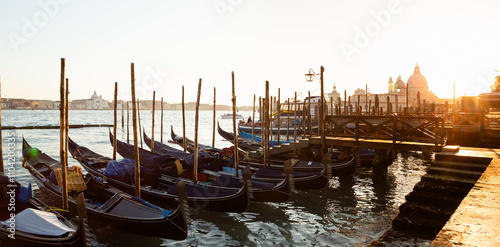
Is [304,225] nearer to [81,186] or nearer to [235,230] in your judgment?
[235,230]

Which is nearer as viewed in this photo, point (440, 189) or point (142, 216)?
point (440, 189)

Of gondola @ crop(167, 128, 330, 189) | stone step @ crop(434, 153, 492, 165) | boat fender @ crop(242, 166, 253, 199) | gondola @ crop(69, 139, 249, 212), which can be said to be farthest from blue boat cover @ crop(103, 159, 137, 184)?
stone step @ crop(434, 153, 492, 165)

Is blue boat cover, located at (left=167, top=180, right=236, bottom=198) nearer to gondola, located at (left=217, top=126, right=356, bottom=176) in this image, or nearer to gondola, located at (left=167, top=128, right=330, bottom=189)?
gondola, located at (left=167, top=128, right=330, bottom=189)

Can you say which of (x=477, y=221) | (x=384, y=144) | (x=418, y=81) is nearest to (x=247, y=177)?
(x=384, y=144)

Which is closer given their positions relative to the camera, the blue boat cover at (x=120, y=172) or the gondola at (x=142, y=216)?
the gondola at (x=142, y=216)

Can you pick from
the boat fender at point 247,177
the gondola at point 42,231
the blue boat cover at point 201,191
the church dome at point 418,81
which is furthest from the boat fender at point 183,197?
the church dome at point 418,81

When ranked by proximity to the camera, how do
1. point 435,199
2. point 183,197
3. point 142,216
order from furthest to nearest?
point 142,216, point 183,197, point 435,199

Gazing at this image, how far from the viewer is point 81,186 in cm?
830

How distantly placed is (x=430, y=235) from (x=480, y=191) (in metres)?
1.03

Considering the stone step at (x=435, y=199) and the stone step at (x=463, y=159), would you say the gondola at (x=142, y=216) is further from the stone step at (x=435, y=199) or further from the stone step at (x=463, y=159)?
the stone step at (x=463, y=159)

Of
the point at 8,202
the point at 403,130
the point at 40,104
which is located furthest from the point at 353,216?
the point at 40,104

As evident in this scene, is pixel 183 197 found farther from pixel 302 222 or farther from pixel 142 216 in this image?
pixel 302 222

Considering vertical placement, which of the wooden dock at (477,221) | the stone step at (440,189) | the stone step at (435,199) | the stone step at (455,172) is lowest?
the stone step at (435,199)

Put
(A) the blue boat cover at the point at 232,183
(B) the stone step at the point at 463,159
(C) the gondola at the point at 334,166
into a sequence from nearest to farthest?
(B) the stone step at the point at 463,159
(A) the blue boat cover at the point at 232,183
(C) the gondola at the point at 334,166
